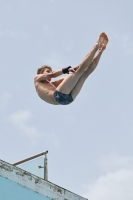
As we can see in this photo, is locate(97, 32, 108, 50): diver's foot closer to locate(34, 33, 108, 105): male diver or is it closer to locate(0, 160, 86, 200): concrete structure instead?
locate(34, 33, 108, 105): male diver

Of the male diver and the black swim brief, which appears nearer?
the male diver

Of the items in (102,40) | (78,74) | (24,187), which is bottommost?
(24,187)

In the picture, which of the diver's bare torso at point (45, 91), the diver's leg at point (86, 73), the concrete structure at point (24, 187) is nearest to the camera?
the diver's leg at point (86, 73)

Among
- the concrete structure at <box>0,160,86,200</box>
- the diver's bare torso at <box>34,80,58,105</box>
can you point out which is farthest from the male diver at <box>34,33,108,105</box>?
the concrete structure at <box>0,160,86,200</box>

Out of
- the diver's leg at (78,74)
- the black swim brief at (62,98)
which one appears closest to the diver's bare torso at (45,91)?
the black swim brief at (62,98)

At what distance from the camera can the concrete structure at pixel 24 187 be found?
38.2ft

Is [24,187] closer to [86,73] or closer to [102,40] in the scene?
[86,73]

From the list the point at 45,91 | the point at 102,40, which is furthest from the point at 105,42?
the point at 45,91

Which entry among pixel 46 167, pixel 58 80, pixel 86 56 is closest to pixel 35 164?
pixel 46 167

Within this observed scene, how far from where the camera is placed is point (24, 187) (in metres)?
12.0

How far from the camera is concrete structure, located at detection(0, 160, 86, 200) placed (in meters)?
11.6

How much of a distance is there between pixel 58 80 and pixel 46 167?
9.83ft

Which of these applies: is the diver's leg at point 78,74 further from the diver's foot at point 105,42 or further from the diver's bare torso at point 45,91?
the diver's bare torso at point 45,91

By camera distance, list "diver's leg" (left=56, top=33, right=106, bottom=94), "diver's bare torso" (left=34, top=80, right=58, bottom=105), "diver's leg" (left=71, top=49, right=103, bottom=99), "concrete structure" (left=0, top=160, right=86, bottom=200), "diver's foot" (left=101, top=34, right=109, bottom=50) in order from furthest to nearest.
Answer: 1. "concrete structure" (left=0, top=160, right=86, bottom=200)
2. "diver's bare torso" (left=34, top=80, right=58, bottom=105)
3. "diver's leg" (left=71, top=49, right=103, bottom=99)
4. "diver's foot" (left=101, top=34, right=109, bottom=50)
5. "diver's leg" (left=56, top=33, right=106, bottom=94)
